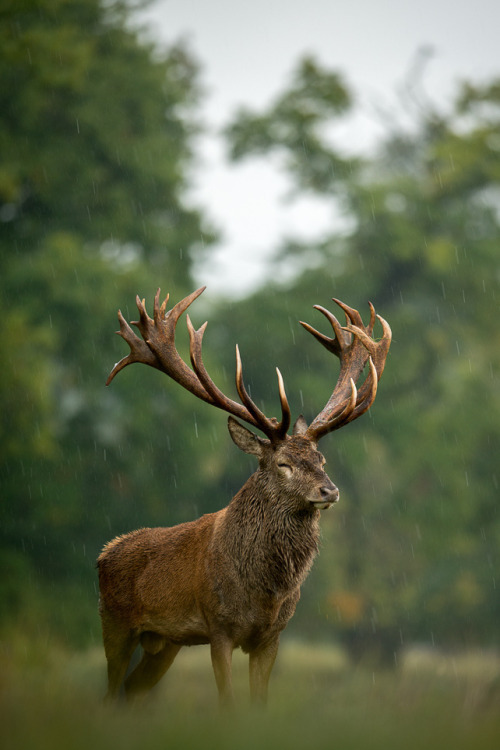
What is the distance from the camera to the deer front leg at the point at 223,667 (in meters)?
5.04

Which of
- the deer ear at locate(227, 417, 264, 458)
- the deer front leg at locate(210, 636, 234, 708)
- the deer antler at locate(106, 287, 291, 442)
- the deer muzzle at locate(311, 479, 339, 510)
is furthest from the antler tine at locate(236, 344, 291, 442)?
the deer front leg at locate(210, 636, 234, 708)

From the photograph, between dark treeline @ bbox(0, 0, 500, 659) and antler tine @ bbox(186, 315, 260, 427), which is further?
dark treeline @ bbox(0, 0, 500, 659)

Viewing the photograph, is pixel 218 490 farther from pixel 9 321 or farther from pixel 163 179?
pixel 163 179

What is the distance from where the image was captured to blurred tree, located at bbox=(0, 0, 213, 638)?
1420cm

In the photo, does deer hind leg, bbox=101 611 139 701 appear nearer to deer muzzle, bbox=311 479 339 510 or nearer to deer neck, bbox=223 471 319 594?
deer neck, bbox=223 471 319 594

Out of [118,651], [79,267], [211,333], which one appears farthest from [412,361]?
[118,651]

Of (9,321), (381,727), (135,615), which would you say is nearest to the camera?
(381,727)

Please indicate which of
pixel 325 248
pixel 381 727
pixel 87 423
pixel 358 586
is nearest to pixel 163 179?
pixel 325 248

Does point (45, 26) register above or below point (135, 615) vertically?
above

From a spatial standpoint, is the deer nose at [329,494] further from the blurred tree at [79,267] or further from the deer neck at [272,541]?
the blurred tree at [79,267]

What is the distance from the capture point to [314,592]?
16.7 metres

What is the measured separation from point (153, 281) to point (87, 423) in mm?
2724

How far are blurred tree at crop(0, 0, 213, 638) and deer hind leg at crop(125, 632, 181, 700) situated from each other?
7.98m

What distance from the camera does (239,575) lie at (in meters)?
5.25
